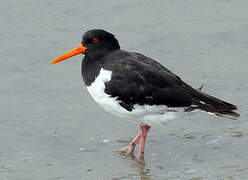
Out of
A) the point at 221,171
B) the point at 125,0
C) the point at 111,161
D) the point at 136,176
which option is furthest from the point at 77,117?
the point at 125,0

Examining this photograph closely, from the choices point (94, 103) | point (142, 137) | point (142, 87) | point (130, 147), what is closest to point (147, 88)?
point (142, 87)

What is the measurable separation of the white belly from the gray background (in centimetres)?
55

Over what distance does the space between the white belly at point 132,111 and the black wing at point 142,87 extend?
0.06 metres

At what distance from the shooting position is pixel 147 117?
8.18 meters

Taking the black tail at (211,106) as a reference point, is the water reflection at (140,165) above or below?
below

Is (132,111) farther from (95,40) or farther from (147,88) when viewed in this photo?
(95,40)

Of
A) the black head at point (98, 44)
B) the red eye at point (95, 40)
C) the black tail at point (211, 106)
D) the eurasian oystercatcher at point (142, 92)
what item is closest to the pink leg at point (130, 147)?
the eurasian oystercatcher at point (142, 92)

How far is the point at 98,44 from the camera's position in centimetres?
860

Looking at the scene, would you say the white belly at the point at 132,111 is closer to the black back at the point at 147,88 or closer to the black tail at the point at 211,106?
the black back at the point at 147,88

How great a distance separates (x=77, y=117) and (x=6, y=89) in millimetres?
1665

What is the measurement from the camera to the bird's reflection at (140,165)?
25.2ft

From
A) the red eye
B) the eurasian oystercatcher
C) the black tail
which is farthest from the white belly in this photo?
the red eye

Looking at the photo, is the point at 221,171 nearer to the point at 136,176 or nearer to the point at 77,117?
the point at 136,176

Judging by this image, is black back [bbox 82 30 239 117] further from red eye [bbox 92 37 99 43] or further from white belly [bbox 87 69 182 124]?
red eye [bbox 92 37 99 43]
